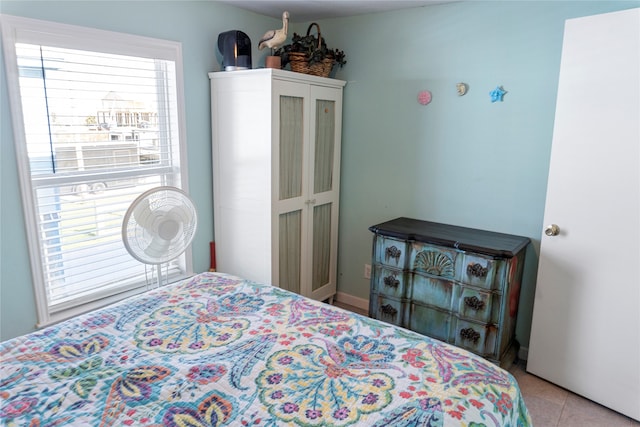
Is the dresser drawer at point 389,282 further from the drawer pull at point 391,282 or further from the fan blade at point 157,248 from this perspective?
the fan blade at point 157,248

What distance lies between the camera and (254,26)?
3.03m

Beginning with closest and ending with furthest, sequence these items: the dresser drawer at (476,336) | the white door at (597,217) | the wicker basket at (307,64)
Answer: the white door at (597,217) → the dresser drawer at (476,336) → the wicker basket at (307,64)

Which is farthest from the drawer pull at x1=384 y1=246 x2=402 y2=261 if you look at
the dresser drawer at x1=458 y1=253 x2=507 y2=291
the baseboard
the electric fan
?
the electric fan

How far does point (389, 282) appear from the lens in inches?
104

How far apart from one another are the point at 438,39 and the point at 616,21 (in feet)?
3.30

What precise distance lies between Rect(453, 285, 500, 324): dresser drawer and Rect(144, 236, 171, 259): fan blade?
1624 mm

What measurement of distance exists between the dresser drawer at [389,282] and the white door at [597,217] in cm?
78

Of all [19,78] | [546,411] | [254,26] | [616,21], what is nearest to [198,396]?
[19,78]

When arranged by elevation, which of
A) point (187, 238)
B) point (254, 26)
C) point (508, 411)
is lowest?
point (508, 411)

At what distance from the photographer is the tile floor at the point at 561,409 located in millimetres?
2100

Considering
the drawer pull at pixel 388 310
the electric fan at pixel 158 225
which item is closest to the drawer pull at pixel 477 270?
the drawer pull at pixel 388 310

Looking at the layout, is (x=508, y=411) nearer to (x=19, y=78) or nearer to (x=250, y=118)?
(x=250, y=118)

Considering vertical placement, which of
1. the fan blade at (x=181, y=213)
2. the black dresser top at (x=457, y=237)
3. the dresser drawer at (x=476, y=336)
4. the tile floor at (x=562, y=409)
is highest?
the fan blade at (x=181, y=213)

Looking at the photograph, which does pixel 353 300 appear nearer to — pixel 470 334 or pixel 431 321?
pixel 431 321
